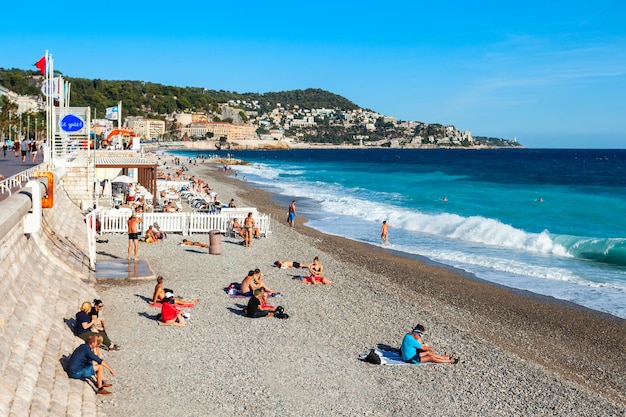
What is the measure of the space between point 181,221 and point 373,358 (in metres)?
11.9

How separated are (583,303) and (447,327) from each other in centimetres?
492

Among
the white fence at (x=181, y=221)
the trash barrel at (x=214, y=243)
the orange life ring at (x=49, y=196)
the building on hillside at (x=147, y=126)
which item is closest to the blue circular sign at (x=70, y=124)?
the white fence at (x=181, y=221)

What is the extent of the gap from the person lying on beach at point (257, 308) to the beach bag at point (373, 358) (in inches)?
104

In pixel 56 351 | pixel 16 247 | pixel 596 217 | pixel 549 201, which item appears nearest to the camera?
pixel 56 351

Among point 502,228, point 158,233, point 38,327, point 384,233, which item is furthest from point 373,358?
point 502,228

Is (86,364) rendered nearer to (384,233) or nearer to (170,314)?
(170,314)

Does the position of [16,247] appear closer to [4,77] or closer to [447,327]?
[447,327]

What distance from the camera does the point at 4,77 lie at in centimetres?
14825

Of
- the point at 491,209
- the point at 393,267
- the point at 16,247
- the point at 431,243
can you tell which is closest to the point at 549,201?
the point at 491,209

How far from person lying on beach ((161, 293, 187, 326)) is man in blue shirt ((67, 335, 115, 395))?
2.99 m

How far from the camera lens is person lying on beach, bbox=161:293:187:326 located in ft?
34.6

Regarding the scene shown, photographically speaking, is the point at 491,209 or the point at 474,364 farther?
the point at 491,209

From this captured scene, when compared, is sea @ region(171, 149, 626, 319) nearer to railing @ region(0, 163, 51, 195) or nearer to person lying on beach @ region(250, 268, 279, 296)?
person lying on beach @ region(250, 268, 279, 296)

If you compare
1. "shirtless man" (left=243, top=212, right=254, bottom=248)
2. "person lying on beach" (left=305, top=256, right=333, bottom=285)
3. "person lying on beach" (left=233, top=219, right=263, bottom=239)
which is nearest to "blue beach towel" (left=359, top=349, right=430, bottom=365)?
"person lying on beach" (left=305, top=256, right=333, bottom=285)
